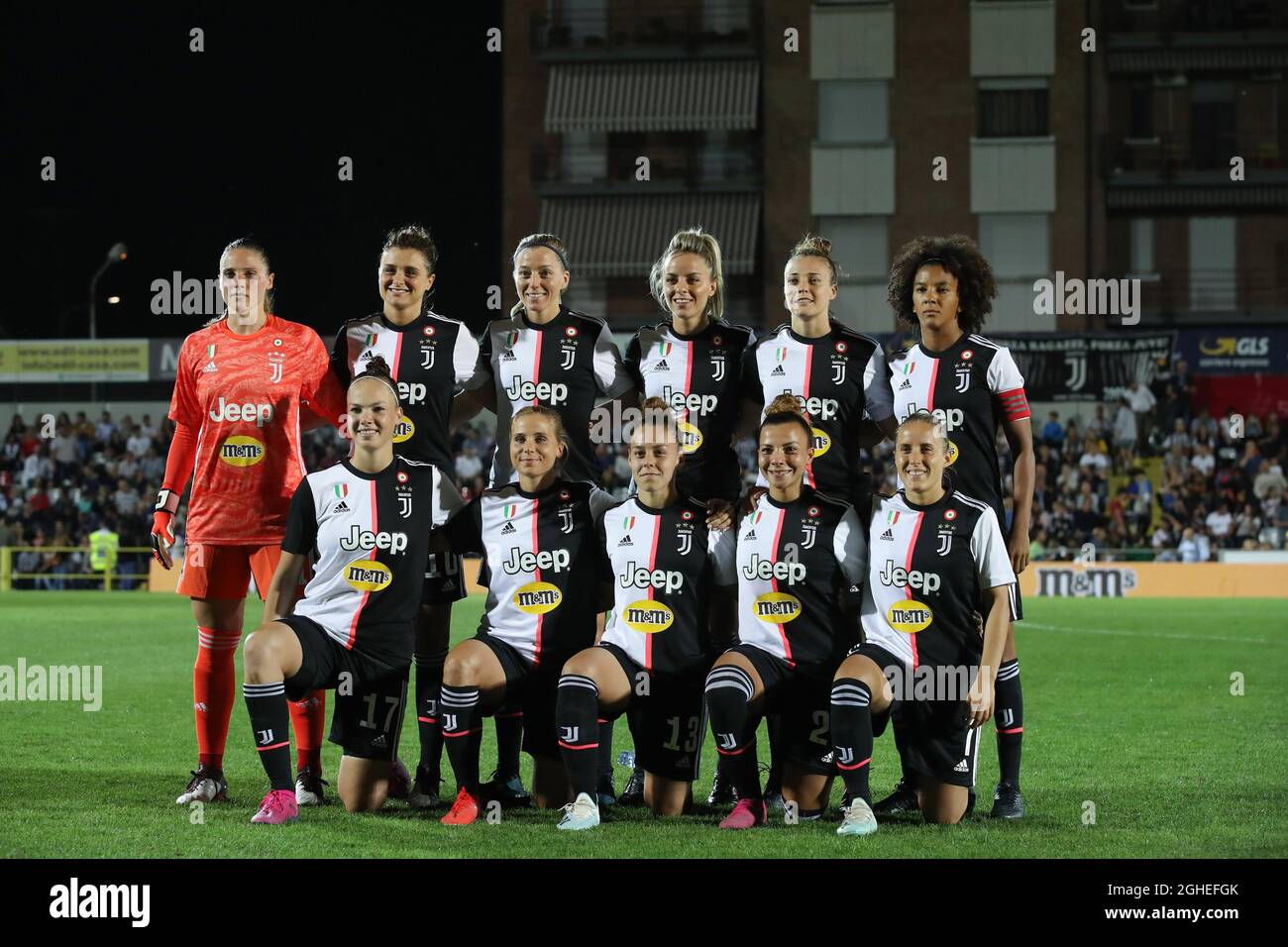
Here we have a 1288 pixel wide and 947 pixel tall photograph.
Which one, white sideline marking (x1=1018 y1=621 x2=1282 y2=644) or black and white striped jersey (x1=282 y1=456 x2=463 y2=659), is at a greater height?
black and white striped jersey (x1=282 y1=456 x2=463 y2=659)

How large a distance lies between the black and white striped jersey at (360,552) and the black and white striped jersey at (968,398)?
203 centimetres

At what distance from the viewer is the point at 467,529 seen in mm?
6184

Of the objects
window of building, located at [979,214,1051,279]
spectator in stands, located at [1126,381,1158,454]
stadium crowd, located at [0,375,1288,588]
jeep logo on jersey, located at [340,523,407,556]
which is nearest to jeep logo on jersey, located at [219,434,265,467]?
jeep logo on jersey, located at [340,523,407,556]

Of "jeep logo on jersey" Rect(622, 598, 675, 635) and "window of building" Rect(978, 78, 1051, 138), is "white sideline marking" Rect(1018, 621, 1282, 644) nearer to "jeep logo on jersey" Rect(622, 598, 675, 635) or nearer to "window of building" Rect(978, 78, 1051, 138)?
"jeep logo on jersey" Rect(622, 598, 675, 635)

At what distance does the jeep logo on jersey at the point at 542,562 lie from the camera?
6012 millimetres

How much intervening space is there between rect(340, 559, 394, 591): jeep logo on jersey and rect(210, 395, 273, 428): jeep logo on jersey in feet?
2.60

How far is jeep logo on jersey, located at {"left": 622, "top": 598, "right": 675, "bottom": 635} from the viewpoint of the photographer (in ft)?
19.4

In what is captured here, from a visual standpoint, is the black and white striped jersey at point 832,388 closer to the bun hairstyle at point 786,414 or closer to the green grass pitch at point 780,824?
the bun hairstyle at point 786,414

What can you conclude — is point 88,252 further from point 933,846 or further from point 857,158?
point 933,846

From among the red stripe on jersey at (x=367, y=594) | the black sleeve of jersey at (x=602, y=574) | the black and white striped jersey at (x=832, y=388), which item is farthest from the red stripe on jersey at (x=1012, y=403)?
the red stripe on jersey at (x=367, y=594)

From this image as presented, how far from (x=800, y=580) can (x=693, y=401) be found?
37.3 inches

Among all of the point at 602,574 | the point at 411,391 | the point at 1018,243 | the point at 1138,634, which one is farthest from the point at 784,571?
the point at 1018,243

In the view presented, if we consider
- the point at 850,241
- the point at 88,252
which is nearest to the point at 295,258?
the point at 88,252
